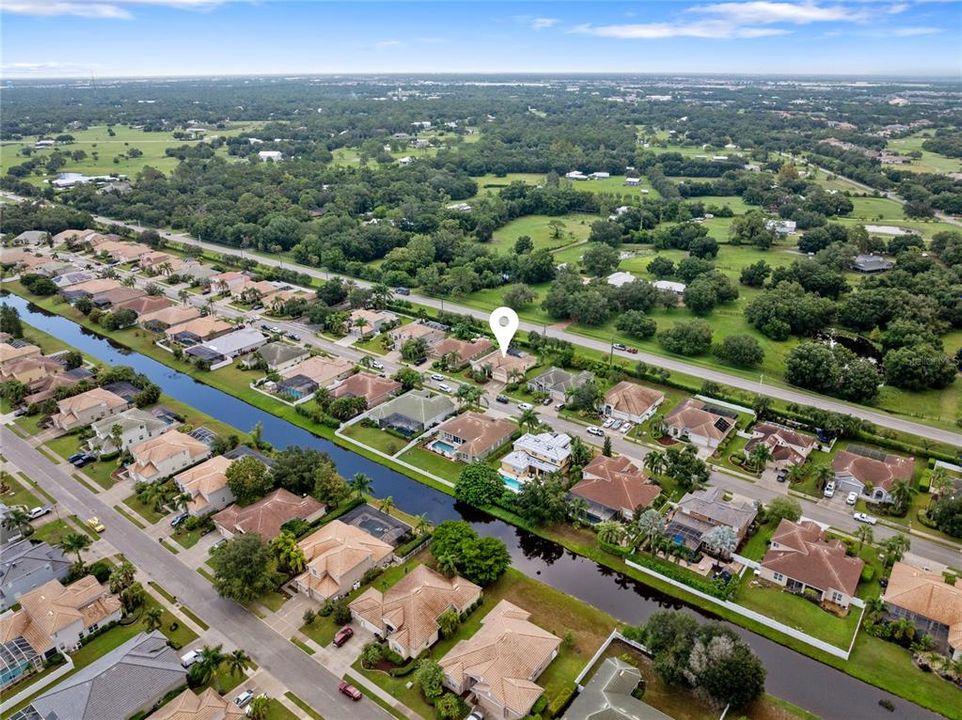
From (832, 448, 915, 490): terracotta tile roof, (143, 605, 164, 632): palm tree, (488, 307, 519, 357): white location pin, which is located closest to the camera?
(143, 605, 164, 632): palm tree

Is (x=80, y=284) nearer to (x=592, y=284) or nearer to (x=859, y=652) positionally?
(x=592, y=284)

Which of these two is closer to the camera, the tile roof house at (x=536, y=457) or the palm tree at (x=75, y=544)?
the palm tree at (x=75, y=544)

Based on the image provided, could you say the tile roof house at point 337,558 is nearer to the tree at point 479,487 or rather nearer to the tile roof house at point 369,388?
the tree at point 479,487

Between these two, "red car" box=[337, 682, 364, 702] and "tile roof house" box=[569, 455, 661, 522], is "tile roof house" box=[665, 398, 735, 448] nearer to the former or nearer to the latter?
"tile roof house" box=[569, 455, 661, 522]

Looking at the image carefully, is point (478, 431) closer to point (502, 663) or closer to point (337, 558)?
point (337, 558)

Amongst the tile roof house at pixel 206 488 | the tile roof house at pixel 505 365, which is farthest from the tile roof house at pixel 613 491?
the tile roof house at pixel 206 488

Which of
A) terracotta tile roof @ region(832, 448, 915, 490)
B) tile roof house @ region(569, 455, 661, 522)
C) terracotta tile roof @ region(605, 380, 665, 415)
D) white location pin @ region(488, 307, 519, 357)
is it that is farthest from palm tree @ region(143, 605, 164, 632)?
terracotta tile roof @ region(832, 448, 915, 490)
